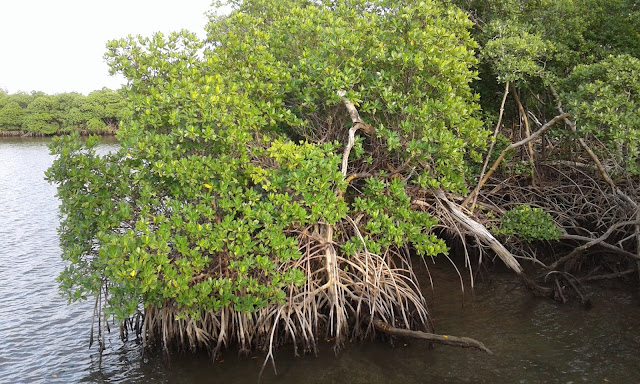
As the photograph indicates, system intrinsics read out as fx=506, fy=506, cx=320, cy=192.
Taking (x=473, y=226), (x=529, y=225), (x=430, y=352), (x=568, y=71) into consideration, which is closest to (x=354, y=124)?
(x=473, y=226)

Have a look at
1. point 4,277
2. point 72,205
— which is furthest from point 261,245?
point 4,277

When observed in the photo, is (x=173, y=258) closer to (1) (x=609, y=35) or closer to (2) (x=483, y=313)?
(2) (x=483, y=313)

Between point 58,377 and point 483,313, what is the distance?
764 cm

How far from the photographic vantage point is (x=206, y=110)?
290 inches

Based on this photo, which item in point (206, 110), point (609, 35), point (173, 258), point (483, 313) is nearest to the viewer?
point (206, 110)

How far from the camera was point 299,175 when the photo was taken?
24.8ft

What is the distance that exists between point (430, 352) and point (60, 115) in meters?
77.1

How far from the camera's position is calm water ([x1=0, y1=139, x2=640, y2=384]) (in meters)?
7.68

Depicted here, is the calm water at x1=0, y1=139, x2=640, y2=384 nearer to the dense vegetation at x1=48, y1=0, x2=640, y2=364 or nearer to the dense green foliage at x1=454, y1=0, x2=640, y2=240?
the dense vegetation at x1=48, y1=0, x2=640, y2=364

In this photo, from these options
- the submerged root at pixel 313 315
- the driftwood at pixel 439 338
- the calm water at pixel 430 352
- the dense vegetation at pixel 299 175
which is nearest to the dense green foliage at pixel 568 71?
the dense vegetation at pixel 299 175

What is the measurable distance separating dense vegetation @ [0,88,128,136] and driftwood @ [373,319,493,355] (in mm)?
68218

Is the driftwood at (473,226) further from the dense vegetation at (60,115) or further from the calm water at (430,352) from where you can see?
the dense vegetation at (60,115)

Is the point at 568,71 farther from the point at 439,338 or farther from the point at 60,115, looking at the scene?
the point at 60,115

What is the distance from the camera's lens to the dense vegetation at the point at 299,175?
7.50 meters
